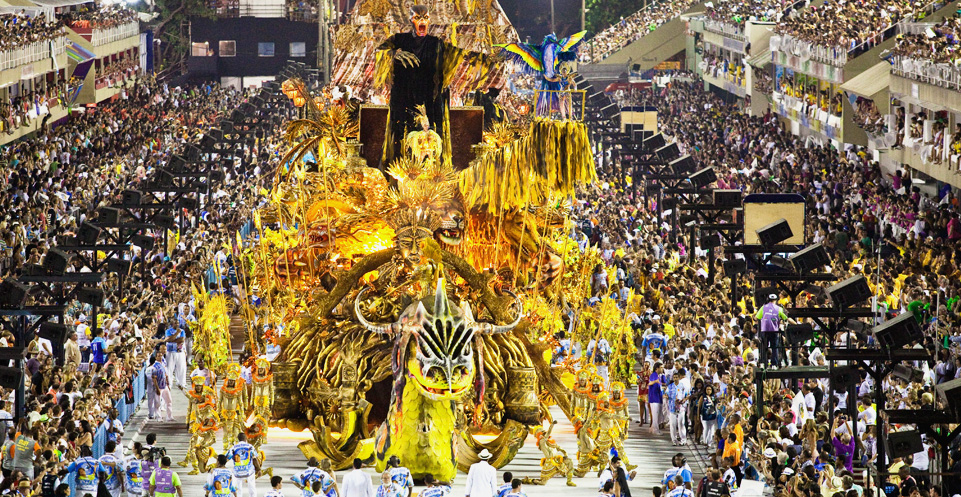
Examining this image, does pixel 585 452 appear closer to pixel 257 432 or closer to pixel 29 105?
pixel 257 432

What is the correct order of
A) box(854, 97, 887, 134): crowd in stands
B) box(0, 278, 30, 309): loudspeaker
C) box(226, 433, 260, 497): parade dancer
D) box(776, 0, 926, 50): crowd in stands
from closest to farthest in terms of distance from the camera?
box(226, 433, 260, 497): parade dancer, box(0, 278, 30, 309): loudspeaker, box(854, 97, 887, 134): crowd in stands, box(776, 0, 926, 50): crowd in stands

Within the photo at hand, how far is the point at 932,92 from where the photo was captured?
3147 centimetres

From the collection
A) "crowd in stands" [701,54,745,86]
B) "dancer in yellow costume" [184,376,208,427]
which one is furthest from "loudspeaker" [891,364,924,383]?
"crowd in stands" [701,54,745,86]

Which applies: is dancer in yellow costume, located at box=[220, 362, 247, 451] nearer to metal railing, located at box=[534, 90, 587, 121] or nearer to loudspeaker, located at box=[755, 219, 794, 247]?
metal railing, located at box=[534, 90, 587, 121]

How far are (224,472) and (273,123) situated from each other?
1590 inches

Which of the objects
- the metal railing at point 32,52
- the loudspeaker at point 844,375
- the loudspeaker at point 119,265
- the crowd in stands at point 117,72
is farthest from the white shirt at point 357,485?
the crowd in stands at point 117,72

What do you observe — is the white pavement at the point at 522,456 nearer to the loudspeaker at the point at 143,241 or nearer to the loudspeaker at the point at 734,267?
the loudspeaker at the point at 734,267

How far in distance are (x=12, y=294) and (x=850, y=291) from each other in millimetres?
10273

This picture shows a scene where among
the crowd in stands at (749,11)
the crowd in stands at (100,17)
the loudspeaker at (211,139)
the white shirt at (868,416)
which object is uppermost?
the white shirt at (868,416)

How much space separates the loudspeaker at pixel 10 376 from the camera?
18.3 metres

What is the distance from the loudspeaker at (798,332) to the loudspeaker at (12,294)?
9985 millimetres

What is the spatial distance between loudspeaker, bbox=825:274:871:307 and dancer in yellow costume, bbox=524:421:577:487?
3.93 m

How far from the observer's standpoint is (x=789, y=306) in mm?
25172

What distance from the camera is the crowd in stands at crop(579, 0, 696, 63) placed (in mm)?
77000
